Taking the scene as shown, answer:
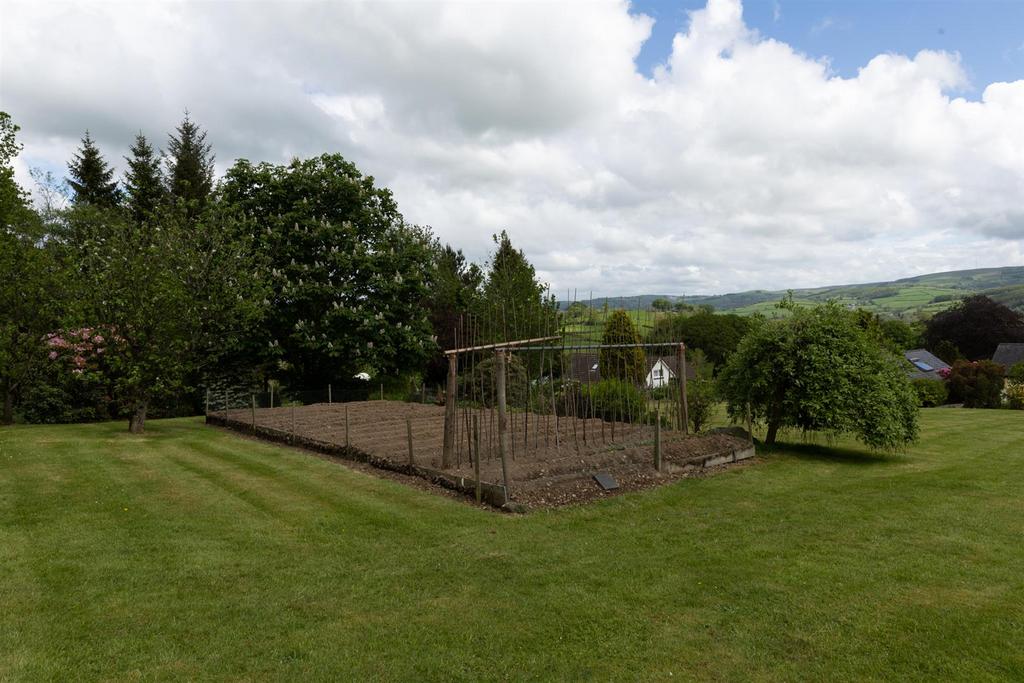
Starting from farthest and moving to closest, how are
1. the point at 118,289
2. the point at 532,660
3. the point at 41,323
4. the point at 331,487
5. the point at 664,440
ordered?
the point at 41,323, the point at 118,289, the point at 664,440, the point at 331,487, the point at 532,660

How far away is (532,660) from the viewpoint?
411 centimetres

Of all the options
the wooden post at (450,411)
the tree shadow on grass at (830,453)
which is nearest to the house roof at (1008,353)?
the tree shadow on grass at (830,453)

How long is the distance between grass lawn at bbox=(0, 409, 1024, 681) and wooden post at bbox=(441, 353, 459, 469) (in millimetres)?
875

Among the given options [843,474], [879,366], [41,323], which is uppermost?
[41,323]

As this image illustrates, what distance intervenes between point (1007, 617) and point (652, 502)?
13.5ft

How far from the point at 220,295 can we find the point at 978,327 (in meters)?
64.7

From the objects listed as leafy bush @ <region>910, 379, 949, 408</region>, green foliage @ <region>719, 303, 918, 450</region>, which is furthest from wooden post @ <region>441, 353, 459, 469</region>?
leafy bush @ <region>910, 379, 949, 408</region>

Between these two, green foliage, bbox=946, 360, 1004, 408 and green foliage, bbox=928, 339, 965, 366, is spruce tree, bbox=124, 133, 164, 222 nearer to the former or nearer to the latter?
green foliage, bbox=946, 360, 1004, 408

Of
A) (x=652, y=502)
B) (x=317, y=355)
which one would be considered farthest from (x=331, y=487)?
(x=317, y=355)

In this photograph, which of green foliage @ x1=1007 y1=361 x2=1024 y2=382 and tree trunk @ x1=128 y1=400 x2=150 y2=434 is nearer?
tree trunk @ x1=128 y1=400 x2=150 y2=434

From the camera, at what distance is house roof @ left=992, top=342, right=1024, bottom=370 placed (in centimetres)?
4944

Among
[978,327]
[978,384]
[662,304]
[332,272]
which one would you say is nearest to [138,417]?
[332,272]

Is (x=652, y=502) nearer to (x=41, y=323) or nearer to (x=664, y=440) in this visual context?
(x=664, y=440)

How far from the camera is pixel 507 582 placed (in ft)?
18.0
